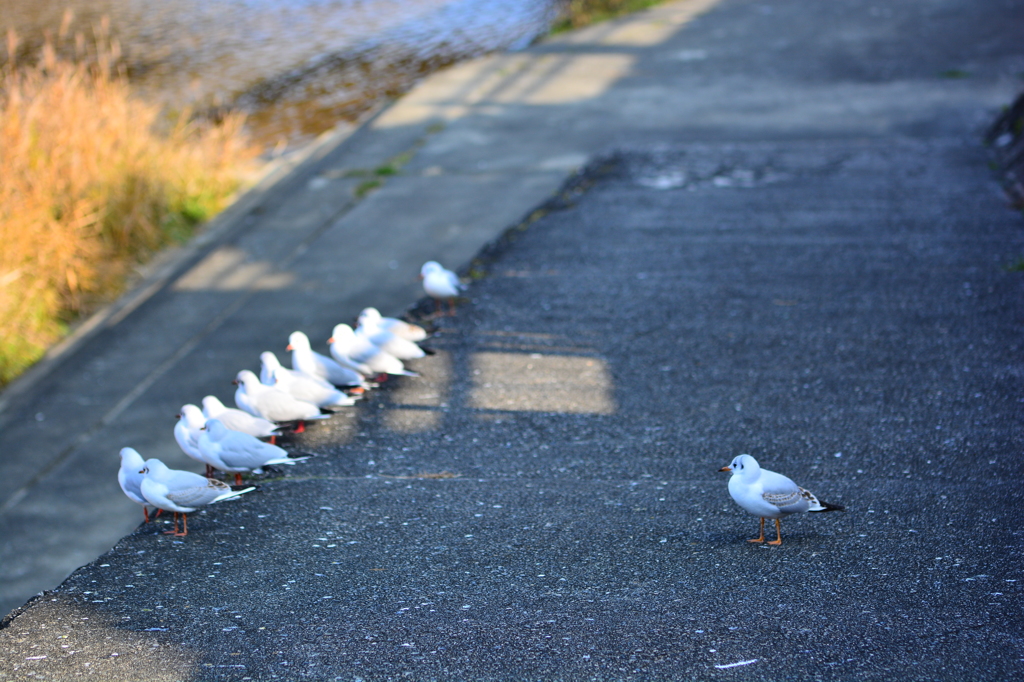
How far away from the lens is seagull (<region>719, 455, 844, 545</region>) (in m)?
4.28

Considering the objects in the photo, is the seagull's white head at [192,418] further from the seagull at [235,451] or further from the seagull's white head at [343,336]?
the seagull's white head at [343,336]

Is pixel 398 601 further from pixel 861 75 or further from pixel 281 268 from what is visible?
pixel 861 75

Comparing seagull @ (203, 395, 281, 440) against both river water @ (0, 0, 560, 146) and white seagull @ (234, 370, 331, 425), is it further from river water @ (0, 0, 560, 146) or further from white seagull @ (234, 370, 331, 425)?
river water @ (0, 0, 560, 146)

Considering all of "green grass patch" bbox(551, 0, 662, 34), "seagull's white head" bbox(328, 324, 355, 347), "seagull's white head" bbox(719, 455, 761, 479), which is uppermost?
→ "green grass patch" bbox(551, 0, 662, 34)

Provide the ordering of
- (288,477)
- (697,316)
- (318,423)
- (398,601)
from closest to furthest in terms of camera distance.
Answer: (398,601) → (288,477) → (318,423) → (697,316)

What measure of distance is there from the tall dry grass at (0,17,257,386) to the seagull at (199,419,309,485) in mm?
4283

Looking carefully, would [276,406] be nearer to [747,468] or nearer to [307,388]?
[307,388]

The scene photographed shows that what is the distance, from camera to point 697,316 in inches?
288

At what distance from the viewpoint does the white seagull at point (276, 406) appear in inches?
224

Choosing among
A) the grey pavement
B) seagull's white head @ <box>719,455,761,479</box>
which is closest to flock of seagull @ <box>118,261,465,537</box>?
the grey pavement

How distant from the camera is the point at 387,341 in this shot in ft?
21.2

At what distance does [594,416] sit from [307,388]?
1803 millimetres

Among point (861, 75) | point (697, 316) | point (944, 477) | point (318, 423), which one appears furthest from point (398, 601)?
point (861, 75)

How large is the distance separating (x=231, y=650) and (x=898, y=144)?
9.67m
